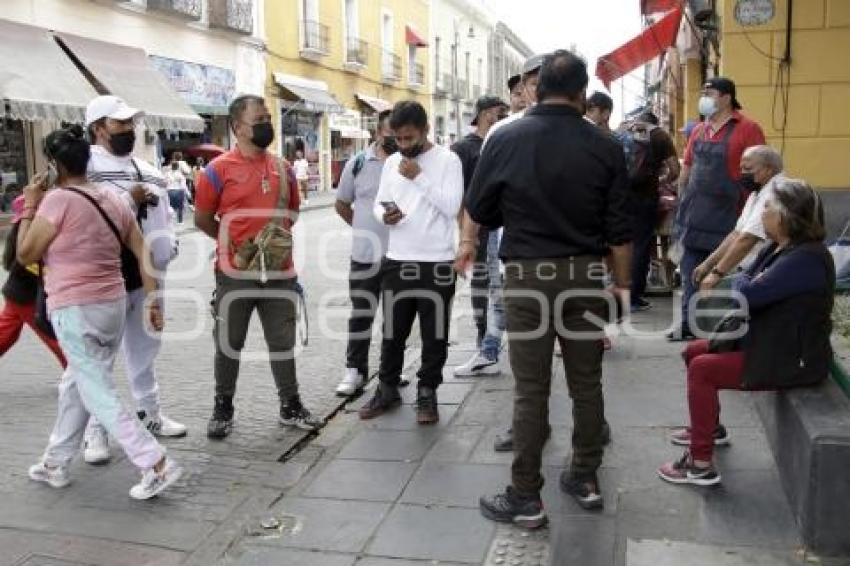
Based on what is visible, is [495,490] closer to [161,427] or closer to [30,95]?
[161,427]

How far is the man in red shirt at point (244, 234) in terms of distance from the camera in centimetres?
489

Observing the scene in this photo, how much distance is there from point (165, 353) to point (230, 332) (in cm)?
266

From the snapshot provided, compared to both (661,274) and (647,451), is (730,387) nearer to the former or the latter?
(647,451)

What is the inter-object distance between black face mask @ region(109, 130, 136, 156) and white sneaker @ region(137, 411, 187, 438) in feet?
4.95

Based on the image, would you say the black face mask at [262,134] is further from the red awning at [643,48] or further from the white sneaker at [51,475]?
the red awning at [643,48]

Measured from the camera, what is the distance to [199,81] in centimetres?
2519

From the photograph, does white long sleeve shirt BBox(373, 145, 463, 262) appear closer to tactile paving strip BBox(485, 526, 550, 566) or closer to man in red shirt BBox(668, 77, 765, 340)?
man in red shirt BBox(668, 77, 765, 340)

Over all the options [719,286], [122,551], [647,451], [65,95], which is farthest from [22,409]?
[65,95]

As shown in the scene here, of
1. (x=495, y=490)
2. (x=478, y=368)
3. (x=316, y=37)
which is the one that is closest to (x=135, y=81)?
(x=316, y=37)

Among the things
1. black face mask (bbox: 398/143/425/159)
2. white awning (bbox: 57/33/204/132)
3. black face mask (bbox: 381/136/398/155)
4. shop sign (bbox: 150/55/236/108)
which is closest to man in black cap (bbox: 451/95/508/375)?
black face mask (bbox: 381/136/398/155)

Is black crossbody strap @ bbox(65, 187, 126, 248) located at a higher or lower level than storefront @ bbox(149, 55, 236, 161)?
lower

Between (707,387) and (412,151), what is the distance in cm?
216

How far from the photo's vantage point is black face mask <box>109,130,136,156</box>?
4637mm

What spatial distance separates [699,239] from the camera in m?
6.02
